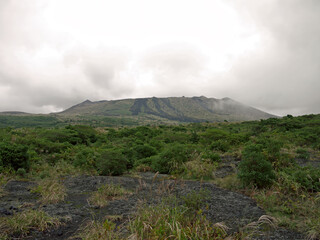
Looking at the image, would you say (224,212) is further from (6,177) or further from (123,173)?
(6,177)

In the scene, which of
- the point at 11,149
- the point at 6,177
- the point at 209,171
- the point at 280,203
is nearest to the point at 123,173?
the point at 209,171

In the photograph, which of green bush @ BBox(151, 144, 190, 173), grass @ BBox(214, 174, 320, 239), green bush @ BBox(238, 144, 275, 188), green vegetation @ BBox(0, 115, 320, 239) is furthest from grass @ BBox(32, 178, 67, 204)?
green bush @ BBox(238, 144, 275, 188)

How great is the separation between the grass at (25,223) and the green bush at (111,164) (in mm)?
5888

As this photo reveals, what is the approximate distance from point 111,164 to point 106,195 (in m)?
4.11

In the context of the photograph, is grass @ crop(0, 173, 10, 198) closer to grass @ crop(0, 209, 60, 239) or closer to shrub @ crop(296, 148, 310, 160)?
grass @ crop(0, 209, 60, 239)

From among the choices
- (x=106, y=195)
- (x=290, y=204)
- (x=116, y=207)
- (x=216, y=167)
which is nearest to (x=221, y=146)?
(x=216, y=167)

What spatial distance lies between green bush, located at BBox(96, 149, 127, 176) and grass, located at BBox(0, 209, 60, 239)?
5.89 metres

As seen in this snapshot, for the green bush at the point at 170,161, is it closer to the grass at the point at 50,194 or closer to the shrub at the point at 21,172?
the grass at the point at 50,194

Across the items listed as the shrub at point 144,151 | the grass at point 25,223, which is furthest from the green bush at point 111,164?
the grass at point 25,223

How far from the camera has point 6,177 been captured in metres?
9.18

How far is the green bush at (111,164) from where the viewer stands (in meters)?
10.8

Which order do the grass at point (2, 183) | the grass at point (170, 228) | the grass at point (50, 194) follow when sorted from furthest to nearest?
the grass at point (2, 183) → the grass at point (50, 194) → the grass at point (170, 228)

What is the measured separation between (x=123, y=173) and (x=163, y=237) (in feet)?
27.4

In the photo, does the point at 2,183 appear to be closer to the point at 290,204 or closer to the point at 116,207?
the point at 116,207
